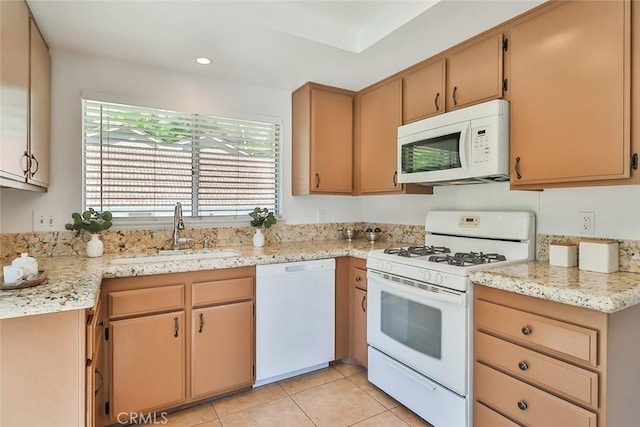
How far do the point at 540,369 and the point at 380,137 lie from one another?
1.91m

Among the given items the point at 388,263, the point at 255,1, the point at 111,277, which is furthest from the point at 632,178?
the point at 111,277

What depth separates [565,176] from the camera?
1.63 m

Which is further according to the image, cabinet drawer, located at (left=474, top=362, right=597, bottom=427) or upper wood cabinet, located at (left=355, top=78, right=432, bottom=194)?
upper wood cabinet, located at (left=355, top=78, right=432, bottom=194)

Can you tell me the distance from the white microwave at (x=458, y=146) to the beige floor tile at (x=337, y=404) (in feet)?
4.93

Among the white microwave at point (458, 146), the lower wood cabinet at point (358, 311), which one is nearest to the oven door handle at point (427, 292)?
the lower wood cabinet at point (358, 311)

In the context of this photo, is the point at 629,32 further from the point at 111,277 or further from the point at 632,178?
the point at 111,277

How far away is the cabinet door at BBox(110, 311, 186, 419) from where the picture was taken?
1849mm

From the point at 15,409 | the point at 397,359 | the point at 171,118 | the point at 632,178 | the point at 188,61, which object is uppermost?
the point at 188,61

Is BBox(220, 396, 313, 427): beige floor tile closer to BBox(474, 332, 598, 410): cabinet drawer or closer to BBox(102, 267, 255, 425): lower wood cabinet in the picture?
BBox(102, 267, 255, 425): lower wood cabinet

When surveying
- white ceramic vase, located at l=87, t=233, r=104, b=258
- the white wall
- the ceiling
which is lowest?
white ceramic vase, located at l=87, t=233, r=104, b=258

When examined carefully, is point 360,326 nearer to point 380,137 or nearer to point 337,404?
point 337,404

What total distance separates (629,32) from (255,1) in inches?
69.4

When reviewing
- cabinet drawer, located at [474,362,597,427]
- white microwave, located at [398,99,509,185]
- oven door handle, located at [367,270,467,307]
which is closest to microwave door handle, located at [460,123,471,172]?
white microwave, located at [398,99,509,185]

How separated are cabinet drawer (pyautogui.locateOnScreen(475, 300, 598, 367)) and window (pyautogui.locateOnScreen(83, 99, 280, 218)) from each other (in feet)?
6.34
